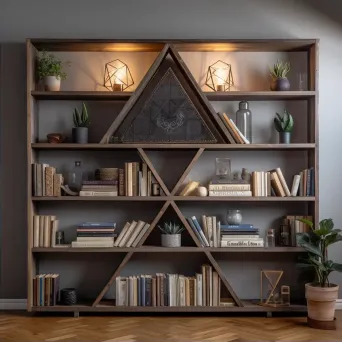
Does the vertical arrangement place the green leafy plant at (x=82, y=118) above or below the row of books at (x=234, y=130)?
above

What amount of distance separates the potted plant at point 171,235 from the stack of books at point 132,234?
14 centimetres

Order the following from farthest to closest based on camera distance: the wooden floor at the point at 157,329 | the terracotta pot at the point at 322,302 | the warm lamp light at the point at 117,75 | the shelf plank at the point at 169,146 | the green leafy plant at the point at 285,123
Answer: the warm lamp light at the point at 117,75 < the green leafy plant at the point at 285,123 < the shelf plank at the point at 169,146 < the terracotta pot at the point at 322,302 < the wooden floor at the point at 157,329

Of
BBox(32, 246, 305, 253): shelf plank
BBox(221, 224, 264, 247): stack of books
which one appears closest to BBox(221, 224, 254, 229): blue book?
BBox(221, 224, 264, 247): stack of books

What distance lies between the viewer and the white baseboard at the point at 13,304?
4.86 metres

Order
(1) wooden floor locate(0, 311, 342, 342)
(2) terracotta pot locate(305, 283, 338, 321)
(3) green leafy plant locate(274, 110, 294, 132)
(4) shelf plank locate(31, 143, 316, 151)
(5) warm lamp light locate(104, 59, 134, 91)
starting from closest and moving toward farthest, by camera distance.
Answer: (1) wooden floor locate(0, 311, 342, 342) → (2) terracotta pot locate(305, 283, 338, 321) → (4) shelf plank locate(31, 143, 316, 151) → (3) green leafy plant locate(274, 110, 294, 132) → (5) warm lamp light locate(104, 59, 134, 91)

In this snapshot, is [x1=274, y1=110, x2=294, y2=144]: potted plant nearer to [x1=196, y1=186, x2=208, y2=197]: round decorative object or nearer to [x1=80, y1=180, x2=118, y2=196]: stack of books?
[x1=196, y1=186, x2=208, y2=197]: round decorative object

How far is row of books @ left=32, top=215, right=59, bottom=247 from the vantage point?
4.65 m

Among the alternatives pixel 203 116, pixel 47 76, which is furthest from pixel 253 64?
pixel 47 76

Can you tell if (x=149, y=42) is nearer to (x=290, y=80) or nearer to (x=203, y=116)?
(x=203, y=116)

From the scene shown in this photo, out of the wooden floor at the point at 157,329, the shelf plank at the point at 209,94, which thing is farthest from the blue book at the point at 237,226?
the shelf plank at the point at 209,94

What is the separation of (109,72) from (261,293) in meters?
2.14

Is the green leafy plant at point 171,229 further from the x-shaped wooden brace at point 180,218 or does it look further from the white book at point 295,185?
the white book at point 295,185

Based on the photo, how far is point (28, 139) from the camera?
15.1ft

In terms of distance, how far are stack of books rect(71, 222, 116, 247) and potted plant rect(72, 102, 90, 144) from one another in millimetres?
657
